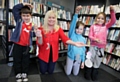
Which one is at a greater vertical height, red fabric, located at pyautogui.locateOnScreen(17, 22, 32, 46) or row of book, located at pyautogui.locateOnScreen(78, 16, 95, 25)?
row of book, located at pyautogui.locateOnScreen(78, 16, 95, 25)

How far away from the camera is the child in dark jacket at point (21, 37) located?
60.0 inches

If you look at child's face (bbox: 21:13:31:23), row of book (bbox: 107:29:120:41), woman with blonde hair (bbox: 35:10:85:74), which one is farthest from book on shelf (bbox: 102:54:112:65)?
child's face (bbox: 21:13:31:23)

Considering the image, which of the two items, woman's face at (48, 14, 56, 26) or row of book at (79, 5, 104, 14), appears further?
row of book at (79, 5, 104, 14)

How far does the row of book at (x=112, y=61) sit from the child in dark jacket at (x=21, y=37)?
1784mm

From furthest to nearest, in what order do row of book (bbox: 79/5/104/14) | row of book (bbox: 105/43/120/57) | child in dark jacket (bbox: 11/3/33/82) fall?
row of book (bbox: 79/5/104/14)
row of book (bbox: 105/43/120/57)
child in dark jacket (bbox: 11/3/33/82)

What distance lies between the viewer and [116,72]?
2.18 m

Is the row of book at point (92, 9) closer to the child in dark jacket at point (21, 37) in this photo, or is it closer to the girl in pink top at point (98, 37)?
the girl in pink top at point (98, 37)

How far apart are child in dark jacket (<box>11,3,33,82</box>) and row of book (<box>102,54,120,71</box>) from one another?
70.2 inches

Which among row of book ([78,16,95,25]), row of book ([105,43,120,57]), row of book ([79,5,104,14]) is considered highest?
row of book ([79,5,104,14])

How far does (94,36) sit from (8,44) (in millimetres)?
1708

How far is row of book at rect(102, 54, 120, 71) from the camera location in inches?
86.0

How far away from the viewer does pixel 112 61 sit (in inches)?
91.3

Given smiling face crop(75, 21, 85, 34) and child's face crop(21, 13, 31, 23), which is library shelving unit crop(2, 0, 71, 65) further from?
smiling face crop(75, 21, 85, 34)

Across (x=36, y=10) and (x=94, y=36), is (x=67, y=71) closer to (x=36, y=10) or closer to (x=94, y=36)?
(x=94, y=36)
